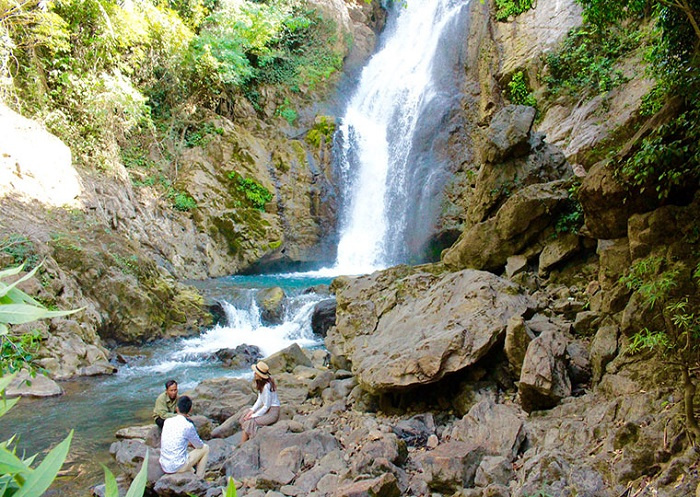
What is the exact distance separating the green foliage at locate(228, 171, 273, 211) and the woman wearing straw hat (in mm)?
13198

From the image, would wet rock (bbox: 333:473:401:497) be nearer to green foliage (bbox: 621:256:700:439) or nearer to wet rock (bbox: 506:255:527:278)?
green foliage (bbox: 621:256:700:439)

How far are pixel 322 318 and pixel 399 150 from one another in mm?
9429

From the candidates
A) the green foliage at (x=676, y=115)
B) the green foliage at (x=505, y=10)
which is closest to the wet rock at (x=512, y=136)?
the green foliage at (x=676, y=115)

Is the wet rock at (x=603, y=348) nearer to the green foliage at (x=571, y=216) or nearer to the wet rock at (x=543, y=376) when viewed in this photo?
the wet rock at (x=543, y=376)

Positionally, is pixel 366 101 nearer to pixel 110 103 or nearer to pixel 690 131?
pixel 110 103

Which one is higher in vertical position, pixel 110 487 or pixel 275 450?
pixel 110 487

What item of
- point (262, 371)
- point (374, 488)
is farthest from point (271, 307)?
point (374, 488)

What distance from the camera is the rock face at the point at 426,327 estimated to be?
5492mm

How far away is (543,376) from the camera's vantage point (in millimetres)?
4680

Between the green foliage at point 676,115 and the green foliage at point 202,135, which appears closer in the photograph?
the green foliage at point 676,115

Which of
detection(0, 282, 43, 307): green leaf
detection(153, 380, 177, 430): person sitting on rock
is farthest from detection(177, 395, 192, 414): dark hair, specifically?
detection(0, 282, 43, 307): green leaf

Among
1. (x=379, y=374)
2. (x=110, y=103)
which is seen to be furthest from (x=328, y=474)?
(x=110, y=103)

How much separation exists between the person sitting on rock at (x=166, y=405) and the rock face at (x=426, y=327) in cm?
233

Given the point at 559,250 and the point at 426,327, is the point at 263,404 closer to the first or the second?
the point at 426,327
